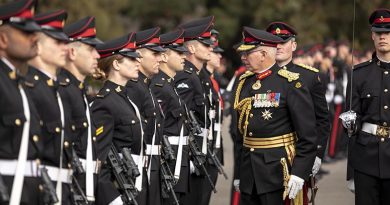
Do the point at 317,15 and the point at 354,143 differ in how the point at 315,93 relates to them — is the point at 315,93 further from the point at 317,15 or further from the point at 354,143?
the point at 317,15

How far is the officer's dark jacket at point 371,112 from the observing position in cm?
945

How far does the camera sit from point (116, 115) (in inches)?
342

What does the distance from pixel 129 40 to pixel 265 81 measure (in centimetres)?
121

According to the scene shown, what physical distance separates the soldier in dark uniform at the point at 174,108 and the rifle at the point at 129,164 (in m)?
1.65

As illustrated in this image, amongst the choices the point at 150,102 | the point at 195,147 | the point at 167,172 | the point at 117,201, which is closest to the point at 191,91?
the point at 195,147

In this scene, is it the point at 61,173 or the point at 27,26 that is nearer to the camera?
the point at 27,26

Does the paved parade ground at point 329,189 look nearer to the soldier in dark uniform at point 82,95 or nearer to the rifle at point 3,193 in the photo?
the soldier in dark uniform at point 82,95

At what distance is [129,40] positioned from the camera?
357 inches

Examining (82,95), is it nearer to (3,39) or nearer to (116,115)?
(116,115)

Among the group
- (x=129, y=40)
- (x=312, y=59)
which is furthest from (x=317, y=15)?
(x=129, y=40)

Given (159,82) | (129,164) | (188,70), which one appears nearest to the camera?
(129,164)

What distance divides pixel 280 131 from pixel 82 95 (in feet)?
6.33

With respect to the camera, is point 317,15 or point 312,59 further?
point 317,15

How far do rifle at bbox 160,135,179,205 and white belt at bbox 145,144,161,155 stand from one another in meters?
0.30
